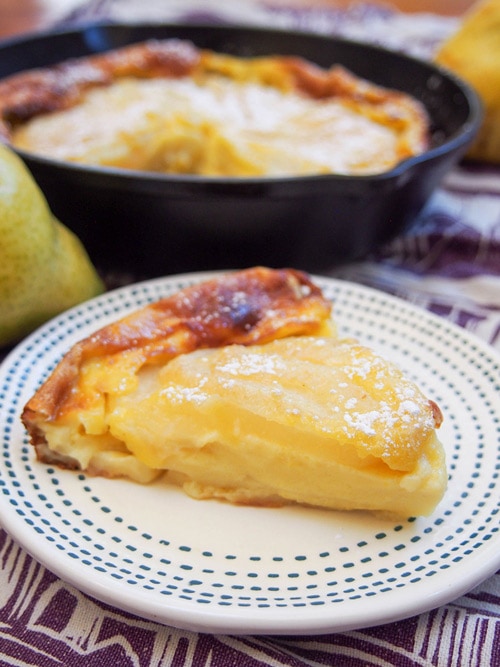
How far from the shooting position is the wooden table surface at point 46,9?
3.01 meters

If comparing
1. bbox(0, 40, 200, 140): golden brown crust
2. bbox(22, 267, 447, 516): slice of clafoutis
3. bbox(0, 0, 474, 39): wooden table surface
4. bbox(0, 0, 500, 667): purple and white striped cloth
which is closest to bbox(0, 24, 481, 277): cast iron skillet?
bbox(22, 267, 447, 516): slice of clafoutis

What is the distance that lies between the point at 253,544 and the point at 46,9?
290 cm

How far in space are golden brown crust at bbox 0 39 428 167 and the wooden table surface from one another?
72cm

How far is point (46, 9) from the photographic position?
3.21 meters

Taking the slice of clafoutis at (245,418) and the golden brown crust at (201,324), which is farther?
the golden brown crust at (201,324)

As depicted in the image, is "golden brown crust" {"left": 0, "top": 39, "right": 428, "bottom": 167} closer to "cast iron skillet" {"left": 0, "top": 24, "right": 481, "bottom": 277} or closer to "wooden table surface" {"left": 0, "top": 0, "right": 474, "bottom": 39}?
"cast iron skillet" {"left": 0, "top": 24, "right": 481, "bottom": 277}

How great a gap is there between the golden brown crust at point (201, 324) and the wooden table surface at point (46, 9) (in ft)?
6.89

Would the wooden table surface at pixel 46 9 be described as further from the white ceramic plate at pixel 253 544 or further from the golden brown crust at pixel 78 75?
the white ceramic plate at pixel 253 544

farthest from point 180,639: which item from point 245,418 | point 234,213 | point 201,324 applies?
point 234,213

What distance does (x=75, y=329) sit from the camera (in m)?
1.36

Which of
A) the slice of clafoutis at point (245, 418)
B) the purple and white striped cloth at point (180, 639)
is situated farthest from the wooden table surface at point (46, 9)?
the purple and white striped cloth at point (180, 639)

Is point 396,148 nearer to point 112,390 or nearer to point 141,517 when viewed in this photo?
point 112,390

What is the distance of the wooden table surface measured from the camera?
118 inches

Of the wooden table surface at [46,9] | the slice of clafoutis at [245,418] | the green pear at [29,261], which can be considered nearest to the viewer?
the slice of clafoutis at [245,418]
